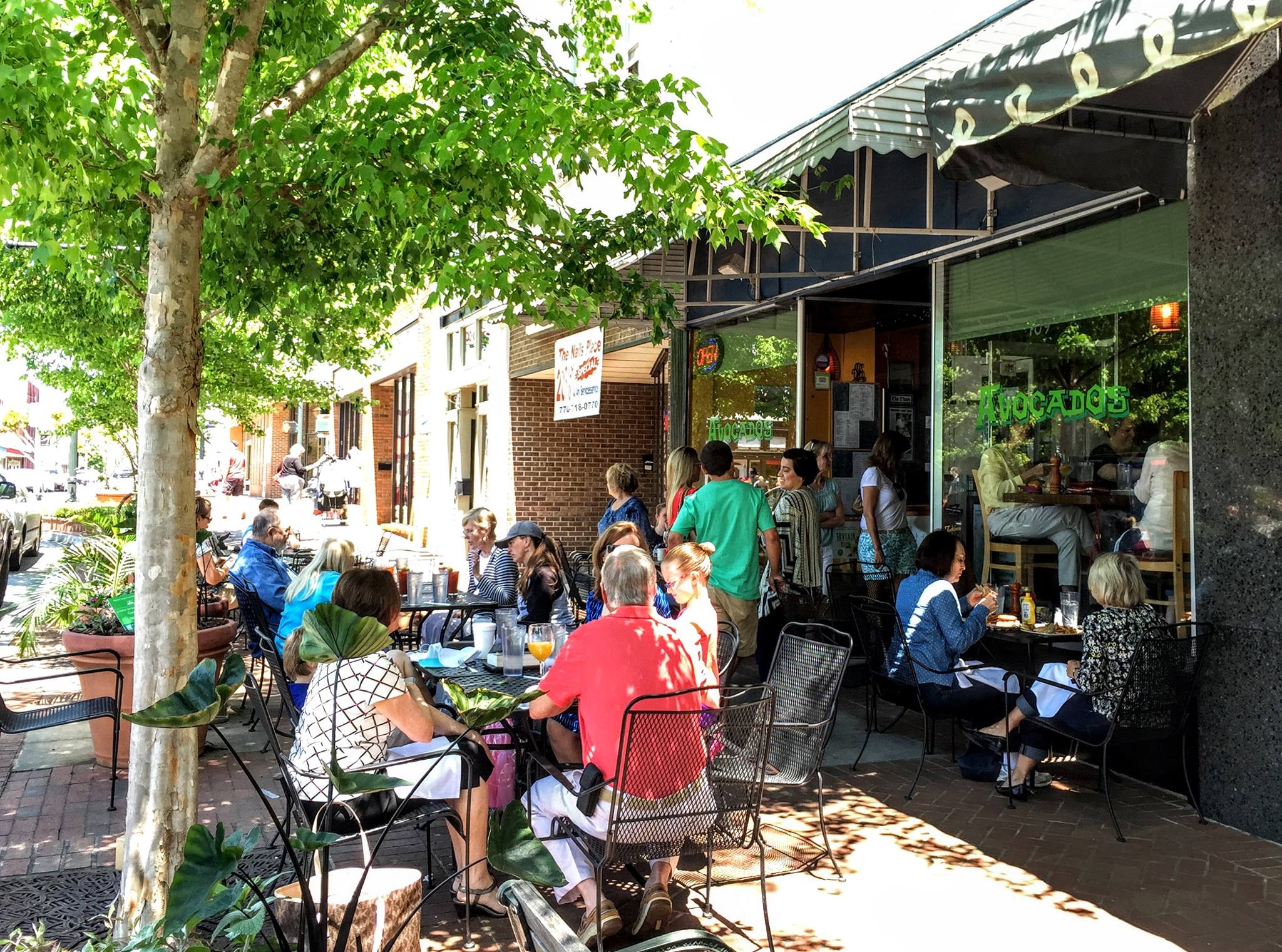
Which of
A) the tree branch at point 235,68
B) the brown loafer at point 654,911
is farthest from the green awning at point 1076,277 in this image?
the tree branch at point 235,68

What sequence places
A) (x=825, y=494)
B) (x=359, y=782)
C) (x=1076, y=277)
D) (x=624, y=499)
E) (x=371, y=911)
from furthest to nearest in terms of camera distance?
(x=825, y=494), (x=624, y=499), (x=1076, y=277), (x=371, y=911), (x=359, y=782)

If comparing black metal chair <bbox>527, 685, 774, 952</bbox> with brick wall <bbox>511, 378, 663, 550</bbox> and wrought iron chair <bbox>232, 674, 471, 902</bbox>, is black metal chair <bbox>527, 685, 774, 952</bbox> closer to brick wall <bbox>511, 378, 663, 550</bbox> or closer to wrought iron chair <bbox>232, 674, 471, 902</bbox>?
wrought iron chair <bbox>232, 674, 471, 902</bbox>

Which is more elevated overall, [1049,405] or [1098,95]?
[1098,95]

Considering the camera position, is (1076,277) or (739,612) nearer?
(1076,277)

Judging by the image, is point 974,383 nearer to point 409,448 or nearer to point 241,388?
point 241,388

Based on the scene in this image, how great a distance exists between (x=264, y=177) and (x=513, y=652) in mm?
2457

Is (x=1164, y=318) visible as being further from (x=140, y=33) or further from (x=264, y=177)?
(x=140, y=33)

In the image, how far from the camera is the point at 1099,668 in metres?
5.50

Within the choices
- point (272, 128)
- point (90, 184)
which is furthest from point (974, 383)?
point (90, 184)

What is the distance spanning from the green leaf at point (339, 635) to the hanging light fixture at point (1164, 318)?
539 cm

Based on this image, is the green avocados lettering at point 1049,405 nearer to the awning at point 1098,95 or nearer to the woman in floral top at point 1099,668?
the awning at point 1098,95

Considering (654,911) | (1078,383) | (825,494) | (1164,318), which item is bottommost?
(654,911)

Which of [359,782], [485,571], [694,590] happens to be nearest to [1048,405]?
[694,590]

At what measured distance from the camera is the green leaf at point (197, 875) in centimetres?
243
